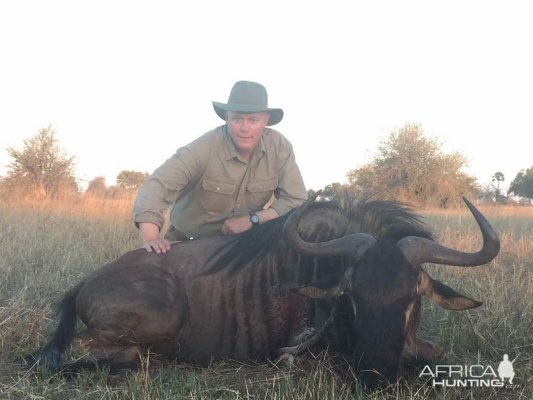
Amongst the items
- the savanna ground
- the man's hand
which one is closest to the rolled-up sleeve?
the man's hand

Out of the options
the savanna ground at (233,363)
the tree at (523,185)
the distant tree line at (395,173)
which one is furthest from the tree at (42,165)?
the tree at (523,185)

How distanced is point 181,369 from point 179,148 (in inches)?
70.0

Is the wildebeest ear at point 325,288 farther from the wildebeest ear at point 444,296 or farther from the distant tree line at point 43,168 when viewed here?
the distant tree line at point 43,168

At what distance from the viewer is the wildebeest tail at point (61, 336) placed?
3.23 metres

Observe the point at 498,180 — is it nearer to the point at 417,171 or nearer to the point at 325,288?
the point at 417,171

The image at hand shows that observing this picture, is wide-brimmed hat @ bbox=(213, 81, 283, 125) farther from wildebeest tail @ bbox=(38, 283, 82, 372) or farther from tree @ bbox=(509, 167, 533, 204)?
tree @ bbox=(509, 167, 533, 204)

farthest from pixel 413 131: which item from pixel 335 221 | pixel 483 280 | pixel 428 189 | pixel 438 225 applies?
pixel 335 221

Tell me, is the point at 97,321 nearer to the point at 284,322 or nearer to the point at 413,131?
the point at 284,322

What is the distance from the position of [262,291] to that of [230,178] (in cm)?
128

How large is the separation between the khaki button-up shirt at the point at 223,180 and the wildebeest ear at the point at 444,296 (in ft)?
5.59

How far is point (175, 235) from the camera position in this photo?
208 inches

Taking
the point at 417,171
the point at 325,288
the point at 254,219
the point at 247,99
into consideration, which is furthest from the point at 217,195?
the point at 417,171

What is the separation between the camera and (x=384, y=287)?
9.22 feet

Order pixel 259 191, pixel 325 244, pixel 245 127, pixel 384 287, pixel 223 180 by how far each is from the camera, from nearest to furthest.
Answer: pixel 384 287 < pixel 325 244 < pixel 245 127 < pixel 223 180 < pixel 259 191
